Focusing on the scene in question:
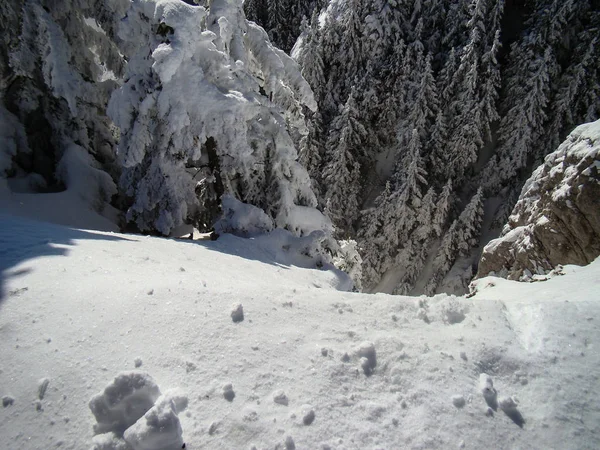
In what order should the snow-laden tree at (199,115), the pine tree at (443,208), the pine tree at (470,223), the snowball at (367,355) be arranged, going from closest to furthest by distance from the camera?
the snowball at (367,355), the snow-laden tree at (199,115), the pine tree at (470,223), the pine tree at (443,208)

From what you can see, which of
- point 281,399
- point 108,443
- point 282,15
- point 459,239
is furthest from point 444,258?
point 282,15

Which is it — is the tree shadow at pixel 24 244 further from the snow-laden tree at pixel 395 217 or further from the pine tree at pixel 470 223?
the pine tree at pixel 470 223

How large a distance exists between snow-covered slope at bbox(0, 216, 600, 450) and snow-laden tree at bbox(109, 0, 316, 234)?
4.76 meters

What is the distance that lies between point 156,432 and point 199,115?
7.03 metres

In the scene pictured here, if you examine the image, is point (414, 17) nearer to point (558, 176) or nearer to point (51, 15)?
point (558, 176)

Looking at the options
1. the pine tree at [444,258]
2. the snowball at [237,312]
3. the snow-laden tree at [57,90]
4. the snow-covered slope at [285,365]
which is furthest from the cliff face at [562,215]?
the snow-laden tree at [57,90]

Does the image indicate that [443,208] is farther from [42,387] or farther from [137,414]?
[42,387]

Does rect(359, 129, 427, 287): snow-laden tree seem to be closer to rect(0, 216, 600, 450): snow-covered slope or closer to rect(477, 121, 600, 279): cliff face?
rect(477, 121, 600, 279): cliff face

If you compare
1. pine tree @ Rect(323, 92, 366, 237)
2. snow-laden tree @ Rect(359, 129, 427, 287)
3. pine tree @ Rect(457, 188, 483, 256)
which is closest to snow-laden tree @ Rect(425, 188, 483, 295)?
pine tree @ Rect(457, 188, 483, 256)

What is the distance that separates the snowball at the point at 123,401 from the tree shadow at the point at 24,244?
176cm

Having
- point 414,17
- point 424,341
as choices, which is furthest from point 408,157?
point 424,341

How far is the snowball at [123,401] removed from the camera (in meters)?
2.41

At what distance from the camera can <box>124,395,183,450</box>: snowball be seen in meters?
2.29

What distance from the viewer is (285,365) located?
2.99 m
